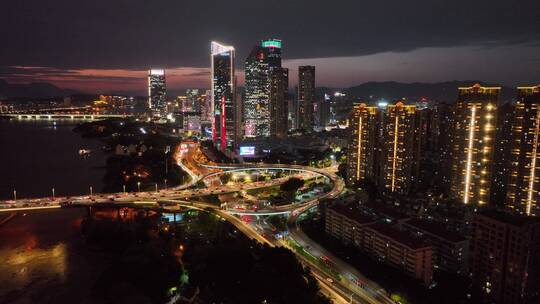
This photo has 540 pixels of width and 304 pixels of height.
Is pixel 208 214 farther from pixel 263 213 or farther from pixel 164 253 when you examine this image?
pixel 164 253

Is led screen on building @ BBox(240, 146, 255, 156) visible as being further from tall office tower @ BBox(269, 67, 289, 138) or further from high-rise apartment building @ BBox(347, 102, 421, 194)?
tall office tower @ BBox(269, 67, 289, 138)

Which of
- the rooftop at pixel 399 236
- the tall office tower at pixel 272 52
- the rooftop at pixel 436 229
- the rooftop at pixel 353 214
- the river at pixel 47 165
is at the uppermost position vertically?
the tall office tower at pixel 272 52

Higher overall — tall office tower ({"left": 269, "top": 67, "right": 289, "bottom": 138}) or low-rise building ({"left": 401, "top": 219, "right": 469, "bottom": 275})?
tall office tower ({"left": 269, "top": 67, "right": 289, "bottom": 138})

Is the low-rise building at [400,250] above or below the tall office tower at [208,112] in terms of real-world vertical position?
below

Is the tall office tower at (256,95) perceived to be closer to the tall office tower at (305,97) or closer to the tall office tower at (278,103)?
the tall office tower at (278,103)

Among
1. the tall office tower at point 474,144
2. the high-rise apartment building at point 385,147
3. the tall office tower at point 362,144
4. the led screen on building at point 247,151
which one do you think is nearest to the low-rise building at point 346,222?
the tall office tower at point 474,144

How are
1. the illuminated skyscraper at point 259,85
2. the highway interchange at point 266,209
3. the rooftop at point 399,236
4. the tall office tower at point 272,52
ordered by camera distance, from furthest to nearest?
the tall office tower at point 272,52, the illuminated skyscraper at point 259,85, the rooftop at point 399,236, the highway interchange at point 266,209

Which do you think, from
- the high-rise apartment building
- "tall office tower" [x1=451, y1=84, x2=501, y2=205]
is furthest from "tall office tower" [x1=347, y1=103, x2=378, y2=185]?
"tall office tower" [x1=451, y1=84, x2=501, y2=205]

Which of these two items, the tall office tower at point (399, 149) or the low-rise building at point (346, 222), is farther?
the tall office tower at point (399, 149)
